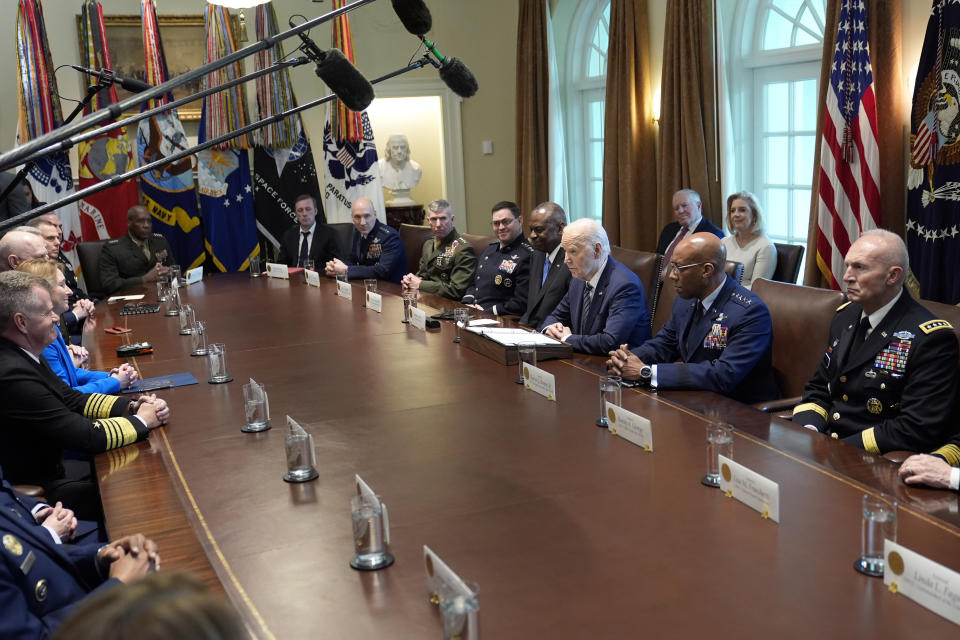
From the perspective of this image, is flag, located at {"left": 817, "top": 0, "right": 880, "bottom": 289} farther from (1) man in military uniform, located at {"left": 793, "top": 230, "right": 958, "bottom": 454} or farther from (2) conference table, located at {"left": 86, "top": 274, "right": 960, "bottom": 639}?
(2) conference table, located at {"left": 86, "top": 274, "right": 960, "bottom": 639}

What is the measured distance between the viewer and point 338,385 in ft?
10.5

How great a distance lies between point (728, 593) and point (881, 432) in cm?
135

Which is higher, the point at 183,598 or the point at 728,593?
Answer: the point at 183,598

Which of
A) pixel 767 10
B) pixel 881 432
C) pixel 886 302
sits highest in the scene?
pixel 767 10

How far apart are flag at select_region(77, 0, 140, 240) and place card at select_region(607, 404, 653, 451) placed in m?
6.19

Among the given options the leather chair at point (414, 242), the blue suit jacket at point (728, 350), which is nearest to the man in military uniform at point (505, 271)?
the leather chair at point (414, 242)

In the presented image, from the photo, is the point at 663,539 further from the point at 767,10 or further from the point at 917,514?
the point at 767,10

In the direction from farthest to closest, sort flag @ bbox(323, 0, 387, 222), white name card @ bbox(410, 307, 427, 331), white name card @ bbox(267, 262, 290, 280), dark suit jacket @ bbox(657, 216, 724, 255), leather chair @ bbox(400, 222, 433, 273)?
flag @ bbox(323, 0, 387, 222)
leather chair @ bbox(400, 222, 433, 273)
white name card @ bbox(267, 262, 290, 280)
dark suit jacket @ bbox(657, 216, 724, 255)
white name card @ bbox(410, 307, 427, 331)

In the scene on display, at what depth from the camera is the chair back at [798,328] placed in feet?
10.9

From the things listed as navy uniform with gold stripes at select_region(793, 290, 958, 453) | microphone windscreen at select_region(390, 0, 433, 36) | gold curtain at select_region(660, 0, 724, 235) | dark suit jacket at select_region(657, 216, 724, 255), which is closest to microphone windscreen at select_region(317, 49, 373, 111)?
microphone windscreen at select_region(390, 0, 433, 36)

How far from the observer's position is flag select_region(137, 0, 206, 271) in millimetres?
7688

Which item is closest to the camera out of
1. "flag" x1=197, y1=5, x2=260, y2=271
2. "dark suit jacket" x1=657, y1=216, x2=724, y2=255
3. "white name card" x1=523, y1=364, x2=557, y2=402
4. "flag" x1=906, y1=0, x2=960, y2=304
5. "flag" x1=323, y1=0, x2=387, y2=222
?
"white name card" x1=523, y1=364, x2=557, y2=402

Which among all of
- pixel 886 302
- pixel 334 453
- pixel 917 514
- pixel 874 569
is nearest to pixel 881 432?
pixel 886 302

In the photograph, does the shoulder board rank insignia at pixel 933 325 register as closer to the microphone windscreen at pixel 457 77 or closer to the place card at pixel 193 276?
the microphone windscreen at pixel 457 77
